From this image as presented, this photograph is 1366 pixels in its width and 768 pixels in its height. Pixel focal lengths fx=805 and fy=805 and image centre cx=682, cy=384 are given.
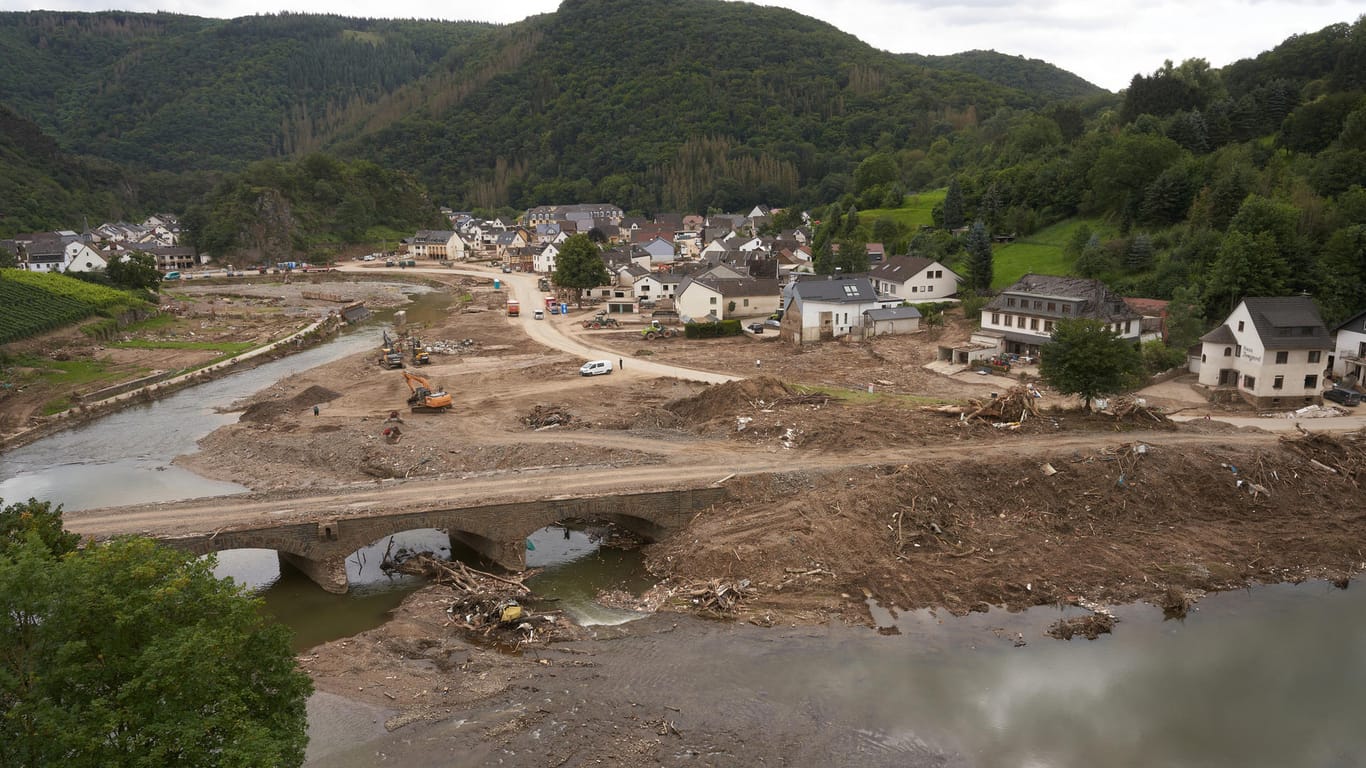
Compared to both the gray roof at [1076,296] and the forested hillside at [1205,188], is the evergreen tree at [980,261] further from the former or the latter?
the gray roof at [1076,296]

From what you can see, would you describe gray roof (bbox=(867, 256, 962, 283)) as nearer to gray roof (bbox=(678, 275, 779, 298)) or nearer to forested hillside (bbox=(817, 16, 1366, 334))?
forested hillside (bbox=(817, 16, 1366, 334))

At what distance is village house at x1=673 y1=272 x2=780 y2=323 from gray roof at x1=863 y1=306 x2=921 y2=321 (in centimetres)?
1219

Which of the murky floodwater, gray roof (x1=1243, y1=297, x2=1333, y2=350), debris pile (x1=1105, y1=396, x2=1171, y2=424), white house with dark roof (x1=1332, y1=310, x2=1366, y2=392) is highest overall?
gray roof (x1=1243, y1=297, x2=1333, y2=350)

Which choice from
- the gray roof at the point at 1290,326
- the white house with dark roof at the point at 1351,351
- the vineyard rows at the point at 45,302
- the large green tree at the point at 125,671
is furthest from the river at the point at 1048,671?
the vineyard rows at the point at 45,302

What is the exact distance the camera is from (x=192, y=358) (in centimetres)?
6119

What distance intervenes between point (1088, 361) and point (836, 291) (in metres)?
28.3

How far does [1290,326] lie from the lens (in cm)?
3931

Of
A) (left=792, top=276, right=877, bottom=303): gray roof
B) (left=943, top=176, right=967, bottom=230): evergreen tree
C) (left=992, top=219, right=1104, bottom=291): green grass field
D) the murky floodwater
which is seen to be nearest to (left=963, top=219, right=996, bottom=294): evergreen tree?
(left=992, top=219, right=1104, bottom=291): green grass field

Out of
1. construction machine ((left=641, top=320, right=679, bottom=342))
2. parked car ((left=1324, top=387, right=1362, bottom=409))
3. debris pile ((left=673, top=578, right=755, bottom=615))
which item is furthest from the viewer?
construction machine ((left=641, top=320, right=679, bottom=342))

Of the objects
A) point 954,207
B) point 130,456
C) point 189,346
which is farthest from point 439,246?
point 130,456

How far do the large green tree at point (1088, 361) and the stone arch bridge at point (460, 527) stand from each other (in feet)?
58.6

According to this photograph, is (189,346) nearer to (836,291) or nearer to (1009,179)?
(836,291)

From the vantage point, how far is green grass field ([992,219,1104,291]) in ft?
230

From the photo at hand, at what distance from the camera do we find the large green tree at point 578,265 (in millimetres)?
82188
